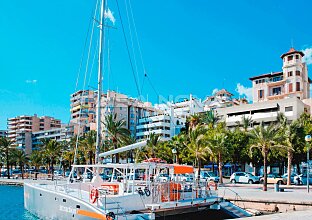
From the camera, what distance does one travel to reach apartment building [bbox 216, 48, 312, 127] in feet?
223

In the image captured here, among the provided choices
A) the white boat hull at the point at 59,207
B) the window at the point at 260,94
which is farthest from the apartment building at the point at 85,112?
the white boat hull at the point at 59,207

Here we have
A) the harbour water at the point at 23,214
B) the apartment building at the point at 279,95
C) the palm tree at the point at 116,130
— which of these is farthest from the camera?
the apartment building at the point at 279,95

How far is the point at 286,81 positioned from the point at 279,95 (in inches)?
139

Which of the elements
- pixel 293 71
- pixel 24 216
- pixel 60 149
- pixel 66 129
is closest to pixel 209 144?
pixel 24 216

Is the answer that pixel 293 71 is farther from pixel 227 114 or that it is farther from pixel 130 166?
pixel 130 166

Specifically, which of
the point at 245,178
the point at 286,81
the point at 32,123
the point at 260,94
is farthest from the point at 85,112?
the point at 245,178

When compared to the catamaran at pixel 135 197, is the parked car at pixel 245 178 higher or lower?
lower

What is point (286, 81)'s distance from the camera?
80688 mm

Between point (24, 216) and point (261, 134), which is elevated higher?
point (261, 134)

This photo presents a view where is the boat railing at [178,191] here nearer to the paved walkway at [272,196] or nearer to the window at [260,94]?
the paved walkway at [272,196]

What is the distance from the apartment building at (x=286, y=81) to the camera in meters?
79.2

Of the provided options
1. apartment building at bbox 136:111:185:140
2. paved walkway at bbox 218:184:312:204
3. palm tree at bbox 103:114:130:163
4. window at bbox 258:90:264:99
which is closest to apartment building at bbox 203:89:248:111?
apartment building at bbox 136:111:185:140

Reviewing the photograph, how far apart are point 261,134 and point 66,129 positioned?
103272 millimetres

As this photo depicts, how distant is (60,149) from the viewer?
74000 millimetres
